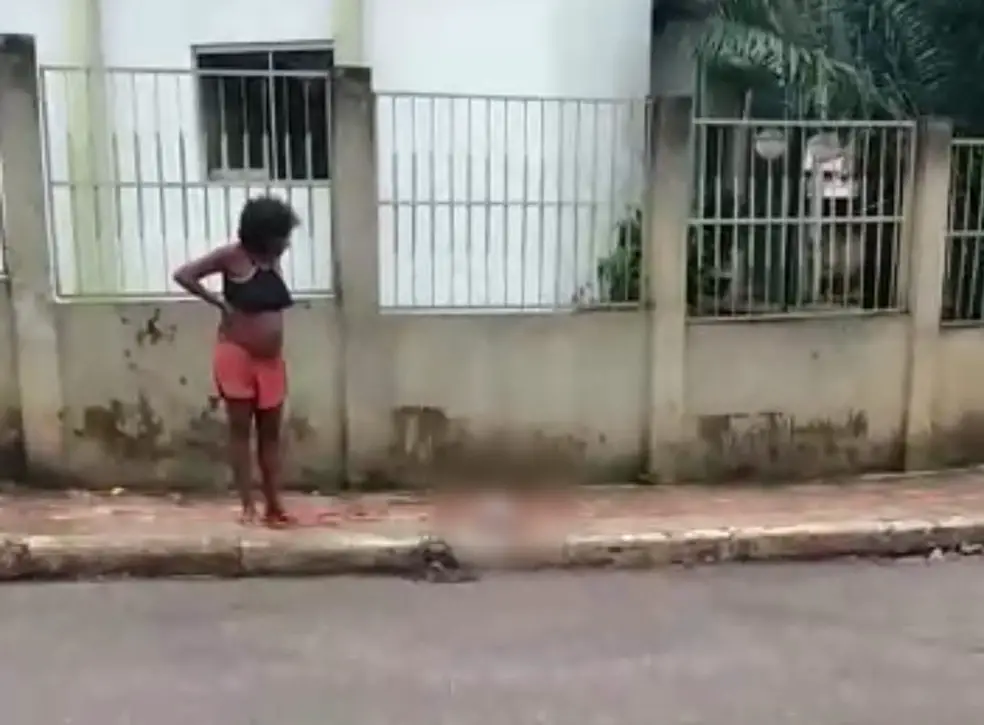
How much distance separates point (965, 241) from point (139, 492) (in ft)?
16.7

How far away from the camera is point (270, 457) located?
6.06 metres

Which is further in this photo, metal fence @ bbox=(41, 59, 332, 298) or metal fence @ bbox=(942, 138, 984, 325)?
metal fence @ bbox=(942, 138, 984, 325)

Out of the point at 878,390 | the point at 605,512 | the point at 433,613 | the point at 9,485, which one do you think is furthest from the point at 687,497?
the point at 9,485

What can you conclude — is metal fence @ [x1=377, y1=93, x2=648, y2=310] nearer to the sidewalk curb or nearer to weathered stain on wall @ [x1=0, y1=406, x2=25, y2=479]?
the sidewalk curb

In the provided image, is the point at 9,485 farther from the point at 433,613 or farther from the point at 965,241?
Answer: the point at 965,241

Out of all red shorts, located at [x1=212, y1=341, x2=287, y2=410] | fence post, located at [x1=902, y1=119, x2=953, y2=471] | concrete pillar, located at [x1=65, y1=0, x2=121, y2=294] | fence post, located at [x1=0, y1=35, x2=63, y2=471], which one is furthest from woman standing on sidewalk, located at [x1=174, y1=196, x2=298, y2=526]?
fence post, located at [x1=902, y1=119, x2=953, y2=471]

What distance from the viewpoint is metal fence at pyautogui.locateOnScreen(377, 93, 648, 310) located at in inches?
267

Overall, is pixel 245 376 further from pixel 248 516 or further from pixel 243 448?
pixel 248 516

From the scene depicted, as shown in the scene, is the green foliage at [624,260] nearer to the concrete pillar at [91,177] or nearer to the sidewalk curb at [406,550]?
the sidewalk curb at [406,550]

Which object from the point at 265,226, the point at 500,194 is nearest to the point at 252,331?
the point at 265,226

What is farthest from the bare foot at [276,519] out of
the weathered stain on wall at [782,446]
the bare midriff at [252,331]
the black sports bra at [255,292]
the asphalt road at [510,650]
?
the weathered stain on wall at [782,446]

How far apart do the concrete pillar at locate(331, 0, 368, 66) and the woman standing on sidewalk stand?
311 cm

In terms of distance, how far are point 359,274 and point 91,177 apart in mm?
1523

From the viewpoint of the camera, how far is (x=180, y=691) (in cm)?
430
